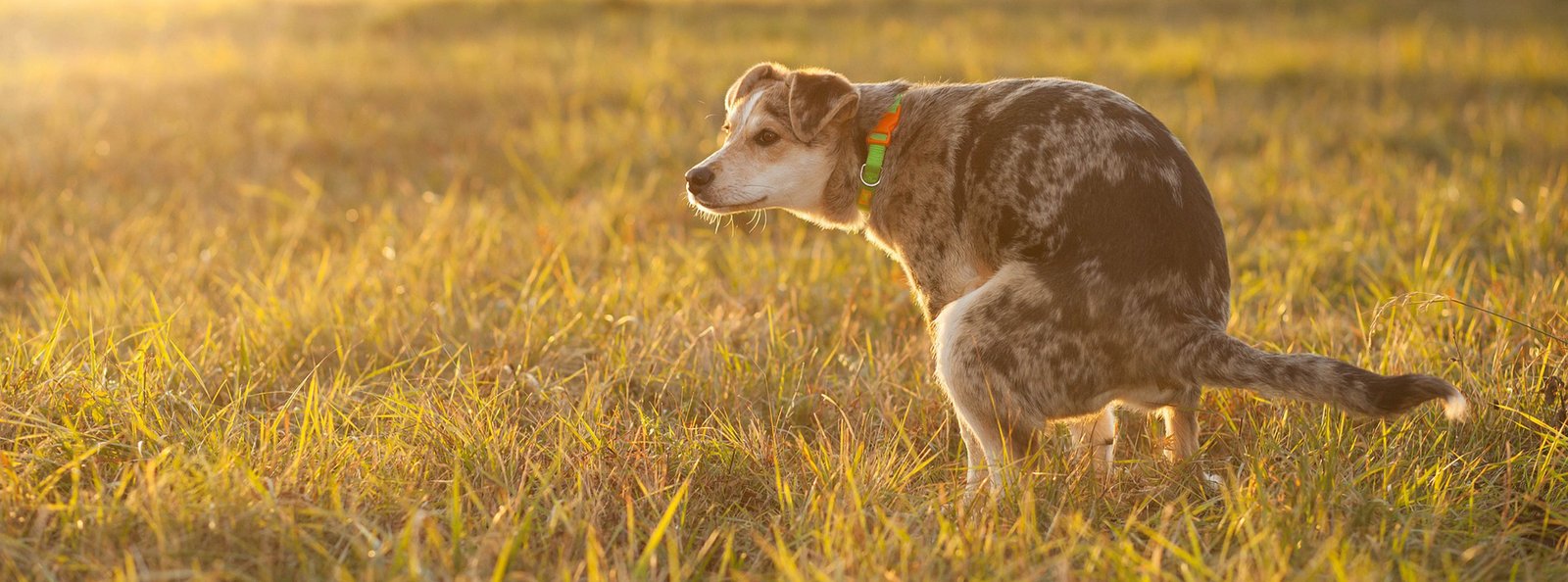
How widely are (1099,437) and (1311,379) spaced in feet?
2.96

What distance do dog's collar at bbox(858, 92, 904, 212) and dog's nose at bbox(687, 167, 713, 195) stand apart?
55 cm

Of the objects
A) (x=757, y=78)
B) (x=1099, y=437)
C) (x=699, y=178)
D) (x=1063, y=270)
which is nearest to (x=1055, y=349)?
(x=1063, y=270)

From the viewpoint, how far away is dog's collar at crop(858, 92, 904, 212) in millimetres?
3980

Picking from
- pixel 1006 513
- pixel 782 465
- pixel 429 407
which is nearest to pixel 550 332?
pixel 429 407

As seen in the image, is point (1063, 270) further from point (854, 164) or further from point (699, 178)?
point (699, 178)

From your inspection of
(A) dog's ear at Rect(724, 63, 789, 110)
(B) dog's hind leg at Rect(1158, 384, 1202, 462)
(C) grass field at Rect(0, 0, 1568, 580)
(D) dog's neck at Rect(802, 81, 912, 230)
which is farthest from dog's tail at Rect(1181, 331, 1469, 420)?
(A) dog's ear at Rect(724, 63, 789, 110)

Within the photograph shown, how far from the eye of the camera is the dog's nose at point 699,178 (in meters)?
4.11

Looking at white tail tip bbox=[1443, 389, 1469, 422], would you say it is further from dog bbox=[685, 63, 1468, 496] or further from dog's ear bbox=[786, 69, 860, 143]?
dog's ear bbox=[786, 69, 860, 143]

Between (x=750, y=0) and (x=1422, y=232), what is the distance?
13046mm

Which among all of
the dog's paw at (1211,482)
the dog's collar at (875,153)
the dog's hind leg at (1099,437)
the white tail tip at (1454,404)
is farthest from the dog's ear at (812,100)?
the white tail tip at (1454,404)

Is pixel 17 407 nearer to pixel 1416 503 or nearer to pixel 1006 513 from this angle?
pixel 1006 513

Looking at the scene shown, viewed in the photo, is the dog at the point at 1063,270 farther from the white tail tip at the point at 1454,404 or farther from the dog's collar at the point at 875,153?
the white tail tip at the point at 1454,404

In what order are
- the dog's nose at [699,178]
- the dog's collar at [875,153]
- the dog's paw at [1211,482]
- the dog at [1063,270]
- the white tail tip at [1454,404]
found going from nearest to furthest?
the white tail tip at [1454,404]
the dog at [1063,270]
the dog's paw at [1211,482]
the dog's collar at [875,153]
the dog's nose at [699,178]

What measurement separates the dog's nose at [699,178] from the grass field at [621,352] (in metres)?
0.64
